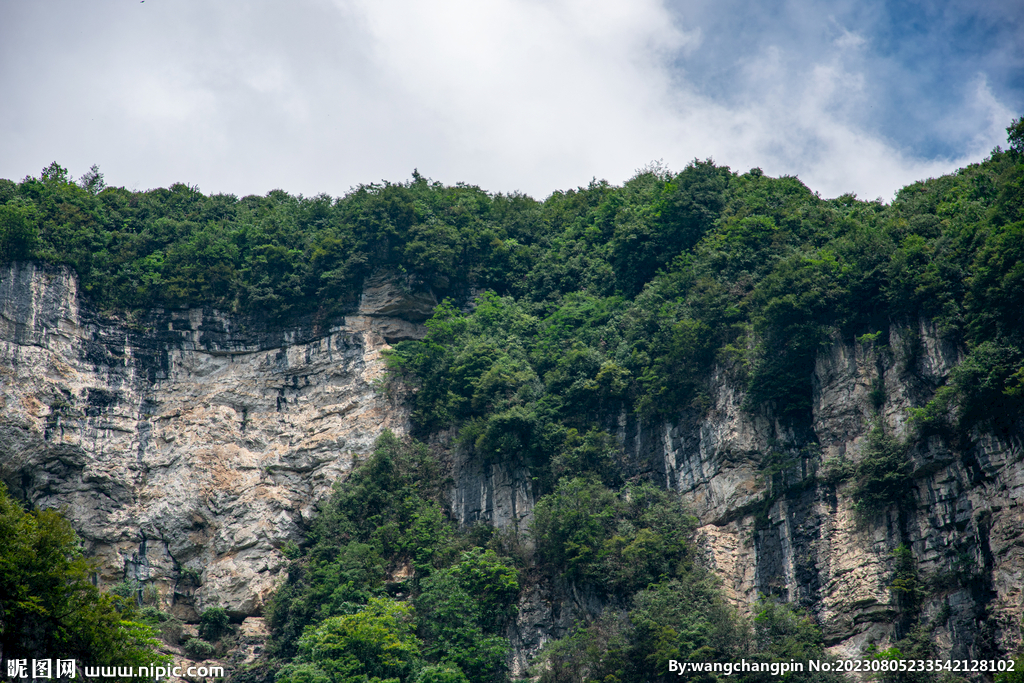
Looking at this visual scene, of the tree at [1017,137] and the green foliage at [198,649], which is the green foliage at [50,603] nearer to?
the green foliage at [198,649]

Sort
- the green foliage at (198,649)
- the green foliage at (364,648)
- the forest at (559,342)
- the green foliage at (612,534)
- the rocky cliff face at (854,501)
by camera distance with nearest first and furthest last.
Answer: the rocky cliff face at (854,501) → the forest at (559,342) → the green foliage at (364,648) → the green foliage at (612,534) → the green foliage at (198,649)

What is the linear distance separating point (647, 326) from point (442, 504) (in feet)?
26.1

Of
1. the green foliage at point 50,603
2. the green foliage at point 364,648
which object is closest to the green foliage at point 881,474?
the green foliage at point 364,648

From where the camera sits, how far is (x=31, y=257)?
106 feet

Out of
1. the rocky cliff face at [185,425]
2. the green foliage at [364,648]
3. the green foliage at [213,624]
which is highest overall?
the rocky cliff face at [185,425]

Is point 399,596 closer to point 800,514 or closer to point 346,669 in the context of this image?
point 346,669

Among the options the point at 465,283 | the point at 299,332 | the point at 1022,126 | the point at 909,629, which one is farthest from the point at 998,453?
the point at 299,332

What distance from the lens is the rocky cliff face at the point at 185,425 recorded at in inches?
1169

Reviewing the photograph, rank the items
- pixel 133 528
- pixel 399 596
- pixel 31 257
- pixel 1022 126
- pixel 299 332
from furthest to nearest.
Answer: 1. pixel 299 332
2. pixel 31 257
3. pixel 133 528
4. pixel 399 596
5. pixel 1022 126

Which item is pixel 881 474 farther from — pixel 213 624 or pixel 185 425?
pixel 185 425

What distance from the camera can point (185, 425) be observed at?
32.2m

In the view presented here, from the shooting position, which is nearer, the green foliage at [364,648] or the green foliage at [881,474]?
the green foliage at [881,474]

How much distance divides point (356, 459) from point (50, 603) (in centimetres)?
1123

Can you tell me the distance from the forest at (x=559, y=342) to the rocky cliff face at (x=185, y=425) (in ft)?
3.28
